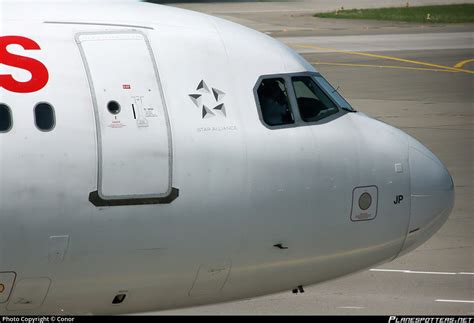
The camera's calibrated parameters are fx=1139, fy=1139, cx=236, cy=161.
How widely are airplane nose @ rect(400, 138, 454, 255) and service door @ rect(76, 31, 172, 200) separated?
300 centimetres

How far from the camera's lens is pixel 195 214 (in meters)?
11.6

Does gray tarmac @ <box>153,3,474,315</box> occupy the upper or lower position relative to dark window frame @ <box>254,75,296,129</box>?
lower

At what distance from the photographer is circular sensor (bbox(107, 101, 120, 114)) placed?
11320 millimetres

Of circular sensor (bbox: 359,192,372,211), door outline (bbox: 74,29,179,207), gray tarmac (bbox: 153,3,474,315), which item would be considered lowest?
gray tarmac (bbox: 153,3,474,315)

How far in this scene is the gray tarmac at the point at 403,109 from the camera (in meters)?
15.8

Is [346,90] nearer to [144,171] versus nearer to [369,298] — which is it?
[369,298]

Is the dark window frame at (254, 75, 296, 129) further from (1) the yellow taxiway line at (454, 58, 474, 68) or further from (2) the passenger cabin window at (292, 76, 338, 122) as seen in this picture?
(1) the yellow taxiway line at (454, 58, 474, 68)

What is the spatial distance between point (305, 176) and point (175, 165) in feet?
4.91

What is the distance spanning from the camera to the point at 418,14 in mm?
70000

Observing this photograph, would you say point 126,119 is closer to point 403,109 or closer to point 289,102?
point 289,102

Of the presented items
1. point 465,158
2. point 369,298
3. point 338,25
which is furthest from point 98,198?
point 338,25

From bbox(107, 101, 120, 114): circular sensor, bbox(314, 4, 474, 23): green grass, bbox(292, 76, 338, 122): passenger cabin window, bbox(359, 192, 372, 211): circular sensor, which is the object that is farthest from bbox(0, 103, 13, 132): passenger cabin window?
bbox(314, 4, 474, 23): green grass

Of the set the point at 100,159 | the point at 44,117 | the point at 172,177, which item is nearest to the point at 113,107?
the point at 100,159

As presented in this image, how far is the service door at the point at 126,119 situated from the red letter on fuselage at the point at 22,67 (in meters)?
0.47
